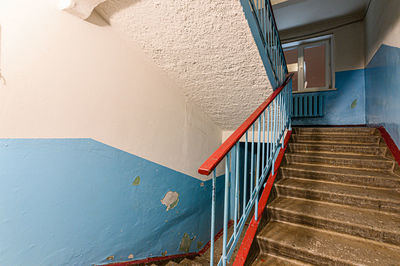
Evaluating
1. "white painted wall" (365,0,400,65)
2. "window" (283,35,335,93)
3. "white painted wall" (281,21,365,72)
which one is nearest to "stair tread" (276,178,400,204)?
"white painted wall" (365,0,400,65)

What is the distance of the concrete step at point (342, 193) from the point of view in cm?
133

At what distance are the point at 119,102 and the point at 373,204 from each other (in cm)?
216

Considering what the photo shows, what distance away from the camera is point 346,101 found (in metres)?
3.43

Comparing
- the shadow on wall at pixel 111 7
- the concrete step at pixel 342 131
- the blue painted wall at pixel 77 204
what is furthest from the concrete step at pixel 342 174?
the shadow on wall at pixel 111 7

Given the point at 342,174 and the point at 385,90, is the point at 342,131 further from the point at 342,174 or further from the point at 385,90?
the point at 342,174

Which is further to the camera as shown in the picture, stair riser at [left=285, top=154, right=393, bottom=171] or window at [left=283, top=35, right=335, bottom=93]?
window at [left=283, top=35, right=335, bottom=93]

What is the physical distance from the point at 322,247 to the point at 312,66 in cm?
445

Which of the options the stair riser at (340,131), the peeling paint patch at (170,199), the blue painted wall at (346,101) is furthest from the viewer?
the blue painted wall at (346,101)

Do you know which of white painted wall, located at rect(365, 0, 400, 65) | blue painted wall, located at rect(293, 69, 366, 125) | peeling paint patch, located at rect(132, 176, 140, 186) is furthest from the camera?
blue painted wall, located at rect(293, 69, 366, 125)

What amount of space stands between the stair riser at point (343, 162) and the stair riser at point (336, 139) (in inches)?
15.5

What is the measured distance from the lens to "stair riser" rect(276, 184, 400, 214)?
1.32 metres

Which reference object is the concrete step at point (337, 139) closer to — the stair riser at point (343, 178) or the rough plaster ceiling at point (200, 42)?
the stair riser at point (343, 178)

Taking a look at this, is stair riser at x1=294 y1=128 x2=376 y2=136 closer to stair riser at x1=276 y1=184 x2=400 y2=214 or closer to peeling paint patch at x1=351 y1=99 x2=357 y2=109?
stair riser at x1=276 y1=184 x2=400 y2=214

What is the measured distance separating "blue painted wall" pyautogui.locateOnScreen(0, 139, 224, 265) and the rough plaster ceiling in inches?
40.5
